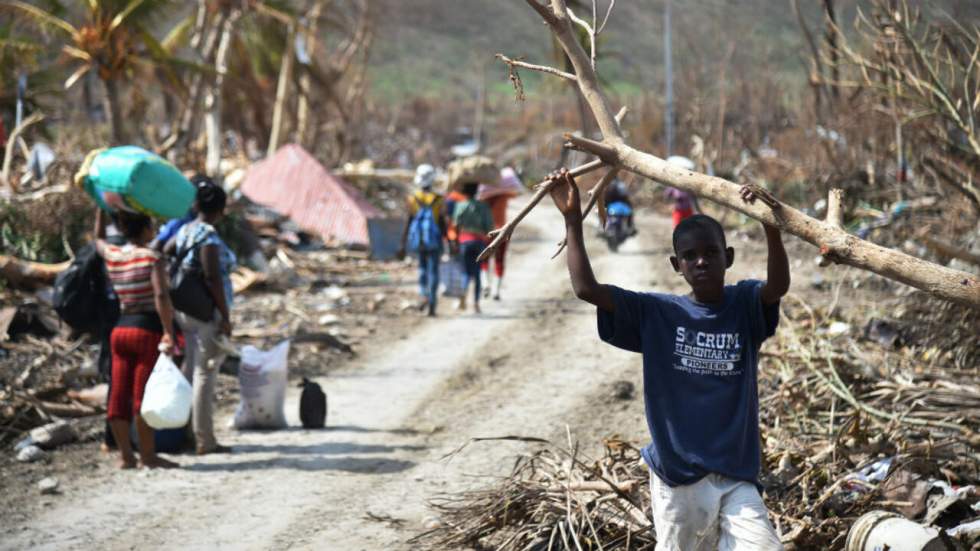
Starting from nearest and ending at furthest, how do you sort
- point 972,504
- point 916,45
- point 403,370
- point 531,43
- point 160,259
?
point 972,504
point 160,259
point 916,45
point 403,370
point 531,43

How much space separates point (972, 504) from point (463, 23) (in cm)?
9107

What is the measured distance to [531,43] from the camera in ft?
289

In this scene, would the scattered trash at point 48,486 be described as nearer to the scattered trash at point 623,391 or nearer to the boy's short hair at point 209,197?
the boy's short hair at point 209,197

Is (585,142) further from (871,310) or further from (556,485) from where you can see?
(871,310)

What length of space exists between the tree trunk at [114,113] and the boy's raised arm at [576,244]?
12.7 meters

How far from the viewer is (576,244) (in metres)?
3.33

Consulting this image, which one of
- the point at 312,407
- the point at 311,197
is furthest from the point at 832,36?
the point at 311,197

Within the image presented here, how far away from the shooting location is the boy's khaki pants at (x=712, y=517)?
315 centimetres

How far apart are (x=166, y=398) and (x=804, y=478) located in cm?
330

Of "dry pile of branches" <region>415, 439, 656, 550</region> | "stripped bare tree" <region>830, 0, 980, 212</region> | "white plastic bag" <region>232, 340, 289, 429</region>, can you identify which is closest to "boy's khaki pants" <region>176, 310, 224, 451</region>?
"white plastic bag" <region>232, 340, 289, 429</region>

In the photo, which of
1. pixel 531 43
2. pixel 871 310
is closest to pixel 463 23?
pixel 531 43

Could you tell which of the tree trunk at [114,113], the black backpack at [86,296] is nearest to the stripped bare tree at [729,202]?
the black backpack at [86,296]

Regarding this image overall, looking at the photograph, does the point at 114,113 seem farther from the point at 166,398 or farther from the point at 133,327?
the point at 166,398

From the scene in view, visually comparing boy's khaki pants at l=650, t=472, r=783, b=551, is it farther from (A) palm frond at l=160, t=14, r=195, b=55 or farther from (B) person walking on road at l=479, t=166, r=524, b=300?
(A) palm frond at l=160, t=14, r=195, b=55
